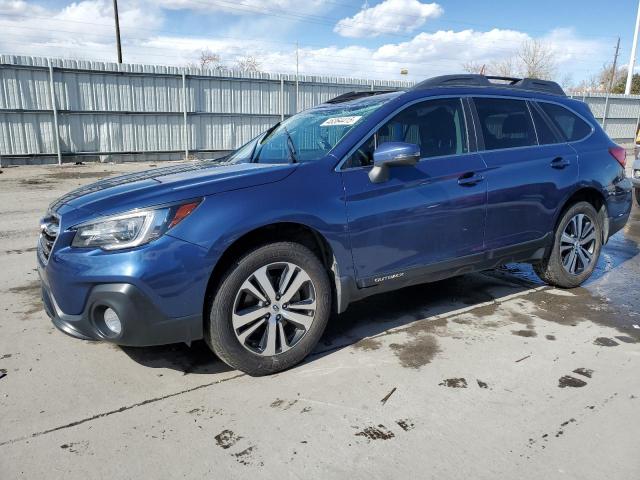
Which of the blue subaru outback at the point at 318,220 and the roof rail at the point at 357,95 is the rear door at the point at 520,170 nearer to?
the blue subaru outback at the point at 318,220

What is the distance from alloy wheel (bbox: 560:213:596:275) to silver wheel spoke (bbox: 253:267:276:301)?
2.88 m

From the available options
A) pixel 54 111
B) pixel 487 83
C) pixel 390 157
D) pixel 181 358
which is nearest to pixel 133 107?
pixel 54 111

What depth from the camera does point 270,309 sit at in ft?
10.2

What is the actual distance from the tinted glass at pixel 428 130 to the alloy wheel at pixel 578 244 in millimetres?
1505

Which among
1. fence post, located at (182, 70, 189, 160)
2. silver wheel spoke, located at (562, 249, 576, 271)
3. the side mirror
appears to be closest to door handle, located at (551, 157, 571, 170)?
silver wheel spoke, located at (562, 249, 576, 271)

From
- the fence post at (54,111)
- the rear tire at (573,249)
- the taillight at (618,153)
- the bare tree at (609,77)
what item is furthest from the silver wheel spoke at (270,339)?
the bare tree at (609,77)

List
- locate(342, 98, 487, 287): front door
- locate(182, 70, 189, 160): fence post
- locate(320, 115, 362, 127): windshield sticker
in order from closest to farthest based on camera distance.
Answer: locate(342, 98, 487, 287): front door
locate(320, 115, 362, 127): windshield sticker
locate(182, 70, 189, 160): fence post

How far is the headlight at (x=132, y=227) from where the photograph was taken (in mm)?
2766

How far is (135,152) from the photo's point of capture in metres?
17.1

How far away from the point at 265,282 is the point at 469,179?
1749 mm

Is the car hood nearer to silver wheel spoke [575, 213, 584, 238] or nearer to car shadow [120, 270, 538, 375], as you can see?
car shadow [120, 270, 538, 375]

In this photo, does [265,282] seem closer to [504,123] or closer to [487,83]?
[504,123]

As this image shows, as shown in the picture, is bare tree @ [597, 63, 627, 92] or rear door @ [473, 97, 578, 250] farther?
bare tree @ [597, 63, 627, 92]

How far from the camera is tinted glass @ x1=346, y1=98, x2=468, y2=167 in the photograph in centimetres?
355
